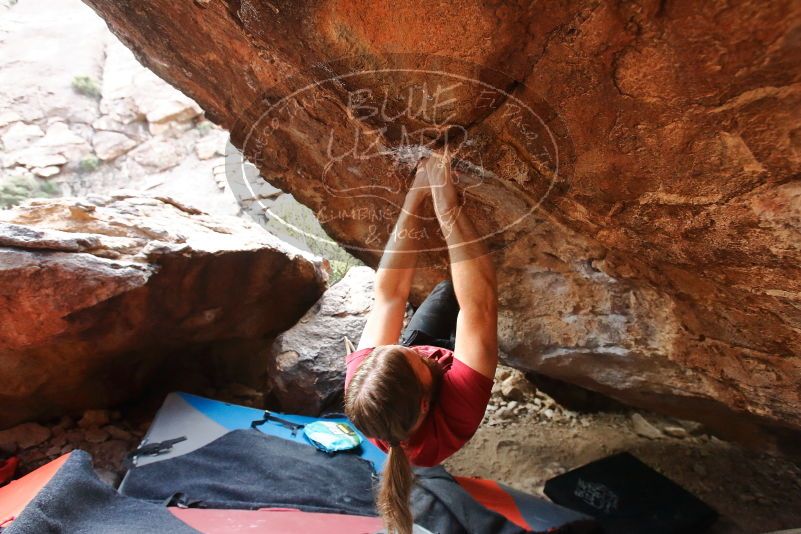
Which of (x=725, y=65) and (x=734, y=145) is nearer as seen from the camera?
(x=725, y=65)

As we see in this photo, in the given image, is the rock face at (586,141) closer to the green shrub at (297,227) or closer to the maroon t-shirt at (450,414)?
the green shrub at (297,227)

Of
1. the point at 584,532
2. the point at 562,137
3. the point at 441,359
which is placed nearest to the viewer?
the point at 562,137

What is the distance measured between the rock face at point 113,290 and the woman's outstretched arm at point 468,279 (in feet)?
5.69

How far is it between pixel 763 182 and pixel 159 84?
552 inches

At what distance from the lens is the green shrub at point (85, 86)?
38.1ft

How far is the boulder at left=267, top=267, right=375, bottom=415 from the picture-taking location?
122 inches

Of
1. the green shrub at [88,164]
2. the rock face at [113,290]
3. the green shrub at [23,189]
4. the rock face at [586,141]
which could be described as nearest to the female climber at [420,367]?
the rock face at [586,141]

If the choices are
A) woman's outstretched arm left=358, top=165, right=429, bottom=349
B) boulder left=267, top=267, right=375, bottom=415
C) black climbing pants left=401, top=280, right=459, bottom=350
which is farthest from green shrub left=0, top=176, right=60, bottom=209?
woman's outstretched arm left=358, top=165, right=429, bottom=349

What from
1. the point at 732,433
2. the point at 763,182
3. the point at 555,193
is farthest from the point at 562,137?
the point at 732,433

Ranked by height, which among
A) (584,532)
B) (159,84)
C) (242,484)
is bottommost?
(242,484)

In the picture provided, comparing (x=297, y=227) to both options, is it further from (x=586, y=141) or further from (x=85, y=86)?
(x=85, y=86)

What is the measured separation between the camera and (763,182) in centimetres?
99

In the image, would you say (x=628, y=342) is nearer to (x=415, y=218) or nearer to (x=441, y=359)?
(x=441, y=359)

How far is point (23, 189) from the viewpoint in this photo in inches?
374
